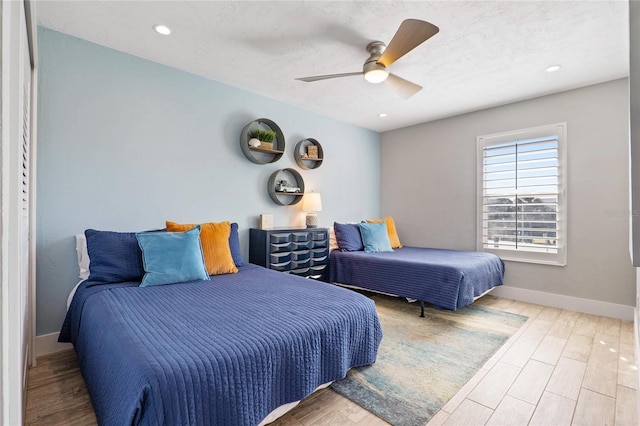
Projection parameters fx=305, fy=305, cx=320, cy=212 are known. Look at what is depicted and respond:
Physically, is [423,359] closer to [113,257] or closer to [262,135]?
[113,257]

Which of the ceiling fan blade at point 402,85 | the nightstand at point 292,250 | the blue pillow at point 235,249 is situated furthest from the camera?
the nightstand at point 292,250

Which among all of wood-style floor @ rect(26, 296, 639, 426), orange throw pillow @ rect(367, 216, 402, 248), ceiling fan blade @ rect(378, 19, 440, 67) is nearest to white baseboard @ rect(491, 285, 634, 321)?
wood-style floor @ rect(26, 296, 639, 426)

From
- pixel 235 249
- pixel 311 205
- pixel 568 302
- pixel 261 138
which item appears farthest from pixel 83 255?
pixel 568 302

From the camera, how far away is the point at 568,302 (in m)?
3.52

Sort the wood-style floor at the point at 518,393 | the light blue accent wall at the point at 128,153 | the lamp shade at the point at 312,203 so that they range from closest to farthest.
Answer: the wood-style floor at the point at 518,393 → the light blue accent wall at the point at 128,153 → the lamp shade at the point at 312,203

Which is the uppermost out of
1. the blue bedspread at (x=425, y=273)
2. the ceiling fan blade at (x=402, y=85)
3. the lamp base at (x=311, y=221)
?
the ceiling fan blade at (x=402, y=85)

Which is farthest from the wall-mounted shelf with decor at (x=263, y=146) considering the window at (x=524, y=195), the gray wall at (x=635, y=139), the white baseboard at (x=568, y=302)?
the white baseboard at (x=568, y=302)

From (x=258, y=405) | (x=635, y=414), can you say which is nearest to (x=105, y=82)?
(x=258, y=405)

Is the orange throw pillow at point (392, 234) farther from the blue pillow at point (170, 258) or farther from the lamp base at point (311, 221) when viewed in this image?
the blue pillow at point (170, 258)

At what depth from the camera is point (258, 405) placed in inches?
51.5

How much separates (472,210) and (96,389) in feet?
14.4

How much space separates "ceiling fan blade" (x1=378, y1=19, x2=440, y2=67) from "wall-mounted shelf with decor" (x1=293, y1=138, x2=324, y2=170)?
6.32 feet

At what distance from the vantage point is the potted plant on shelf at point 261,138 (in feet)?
11.6

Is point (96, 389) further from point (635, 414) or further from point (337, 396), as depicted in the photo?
point (635, 414)
